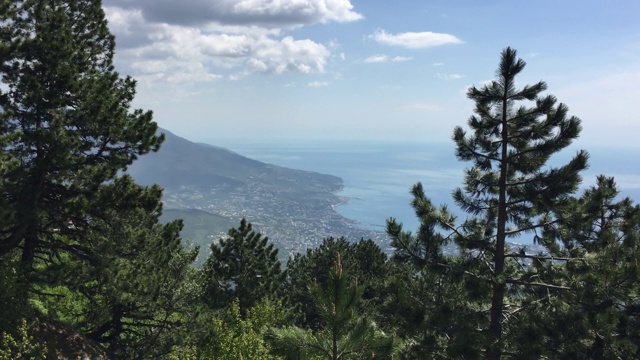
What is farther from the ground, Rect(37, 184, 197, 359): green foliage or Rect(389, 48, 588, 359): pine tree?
Rect(389, 48, 588, 359): pine tree

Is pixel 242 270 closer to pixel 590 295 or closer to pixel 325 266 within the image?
pixel 325 266

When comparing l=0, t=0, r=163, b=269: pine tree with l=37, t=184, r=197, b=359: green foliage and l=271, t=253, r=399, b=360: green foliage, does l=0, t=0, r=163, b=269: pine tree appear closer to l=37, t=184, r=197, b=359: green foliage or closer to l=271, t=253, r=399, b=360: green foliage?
l=37, t=184, r=197, b=359: green foliage

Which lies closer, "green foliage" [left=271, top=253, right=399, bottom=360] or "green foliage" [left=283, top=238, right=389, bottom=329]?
"green foliage" [left=271, top=253, right=399, bottom=360]

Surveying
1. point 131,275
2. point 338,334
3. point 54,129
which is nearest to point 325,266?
point 131,275

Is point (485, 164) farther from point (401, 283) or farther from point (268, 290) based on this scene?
point (268, 290)

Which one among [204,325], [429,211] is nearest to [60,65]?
[204,325]

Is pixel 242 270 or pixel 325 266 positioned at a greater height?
pixel 242 270

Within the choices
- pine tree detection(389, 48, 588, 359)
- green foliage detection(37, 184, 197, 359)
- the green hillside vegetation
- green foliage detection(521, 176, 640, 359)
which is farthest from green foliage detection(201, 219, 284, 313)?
green foliage detection(521, 176, 640, 359)
